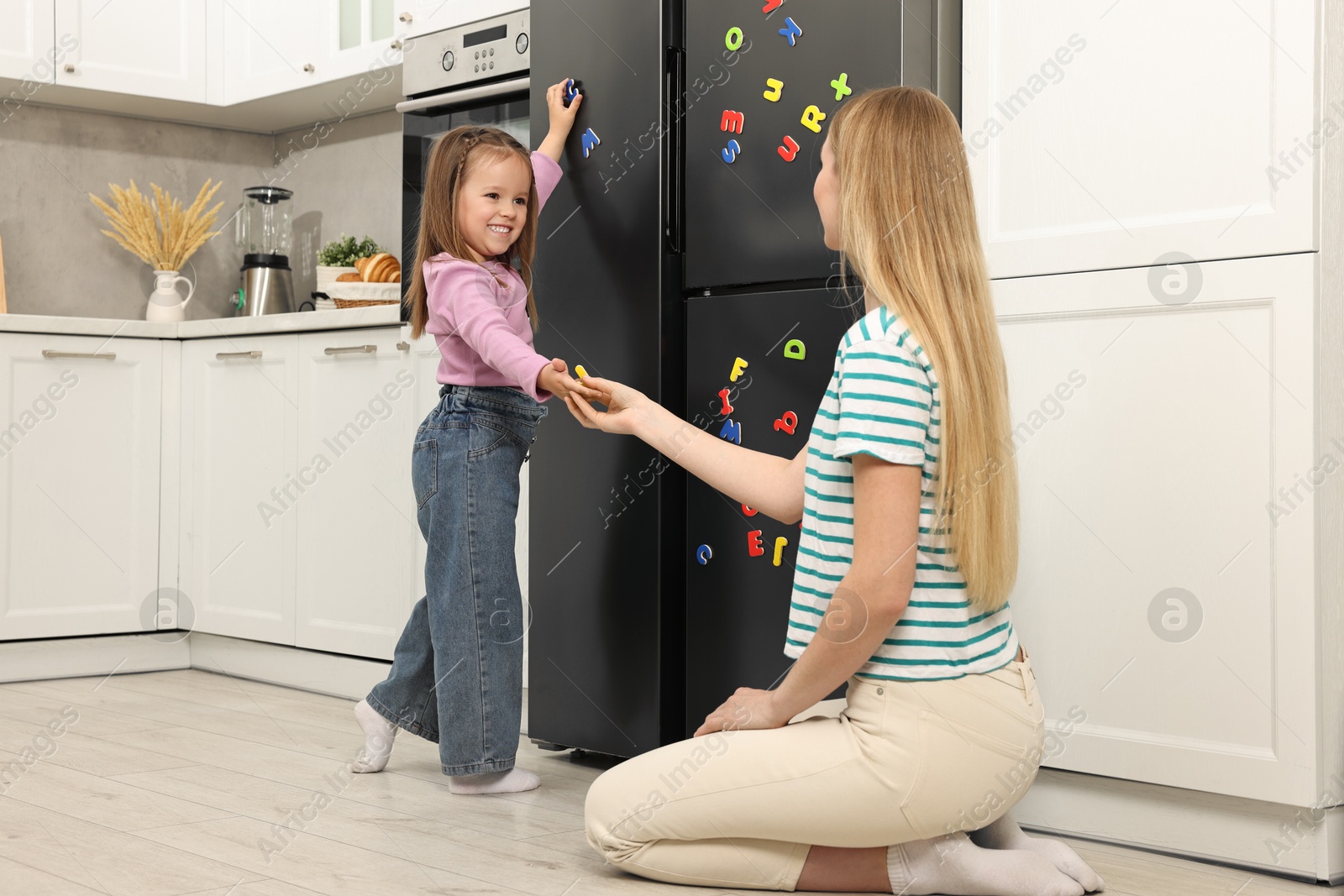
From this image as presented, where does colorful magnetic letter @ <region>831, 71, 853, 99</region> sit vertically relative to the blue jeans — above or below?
above

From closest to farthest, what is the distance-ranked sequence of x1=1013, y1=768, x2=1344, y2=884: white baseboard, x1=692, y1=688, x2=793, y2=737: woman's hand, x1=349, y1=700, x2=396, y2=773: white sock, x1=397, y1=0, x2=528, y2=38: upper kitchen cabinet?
1. x1=692, y1=688, x2=793, y2=737: woman's hand
2. x1=1013, y1=768, x2=1344, y2=884: white baseboard
3. x1=349, y1=700, x2=396, y2=773: white sock
4. x1=397, y1=0, x2=528, y2=38: upper kitchen cabinet

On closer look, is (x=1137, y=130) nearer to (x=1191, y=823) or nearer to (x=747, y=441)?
(x=747, y=441)

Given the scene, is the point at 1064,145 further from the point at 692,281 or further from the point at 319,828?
the point at 319,828

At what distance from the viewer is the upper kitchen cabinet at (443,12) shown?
110 inches

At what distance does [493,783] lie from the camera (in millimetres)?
2115

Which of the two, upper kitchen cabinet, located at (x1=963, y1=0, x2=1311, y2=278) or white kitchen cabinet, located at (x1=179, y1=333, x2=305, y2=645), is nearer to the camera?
upper kitchen cabinet, located at (x1=963, y1=0, x2=1311, y2=278)

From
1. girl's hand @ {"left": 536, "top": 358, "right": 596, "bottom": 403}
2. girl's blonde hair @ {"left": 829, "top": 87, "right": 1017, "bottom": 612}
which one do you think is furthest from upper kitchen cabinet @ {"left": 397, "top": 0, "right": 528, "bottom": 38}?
girl's blonde hair @ {"left": 829, "top": 87, "right": 1017, "bottom": 612}

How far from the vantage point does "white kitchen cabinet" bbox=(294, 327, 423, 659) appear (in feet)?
9.48

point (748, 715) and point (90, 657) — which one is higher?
point (748, 715)

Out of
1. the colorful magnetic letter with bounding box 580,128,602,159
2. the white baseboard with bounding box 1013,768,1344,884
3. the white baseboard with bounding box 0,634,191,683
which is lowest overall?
the white baseboard with bounding box 0,634,191,683

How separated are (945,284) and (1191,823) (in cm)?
84

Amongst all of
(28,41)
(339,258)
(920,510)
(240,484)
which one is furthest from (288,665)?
(920,510)

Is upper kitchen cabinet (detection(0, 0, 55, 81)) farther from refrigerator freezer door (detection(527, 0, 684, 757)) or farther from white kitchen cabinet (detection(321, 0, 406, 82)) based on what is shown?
refrigerator freezer door (detection(527, 0, 684, 757))

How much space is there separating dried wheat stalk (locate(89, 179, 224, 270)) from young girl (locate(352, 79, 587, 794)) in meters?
1.95
